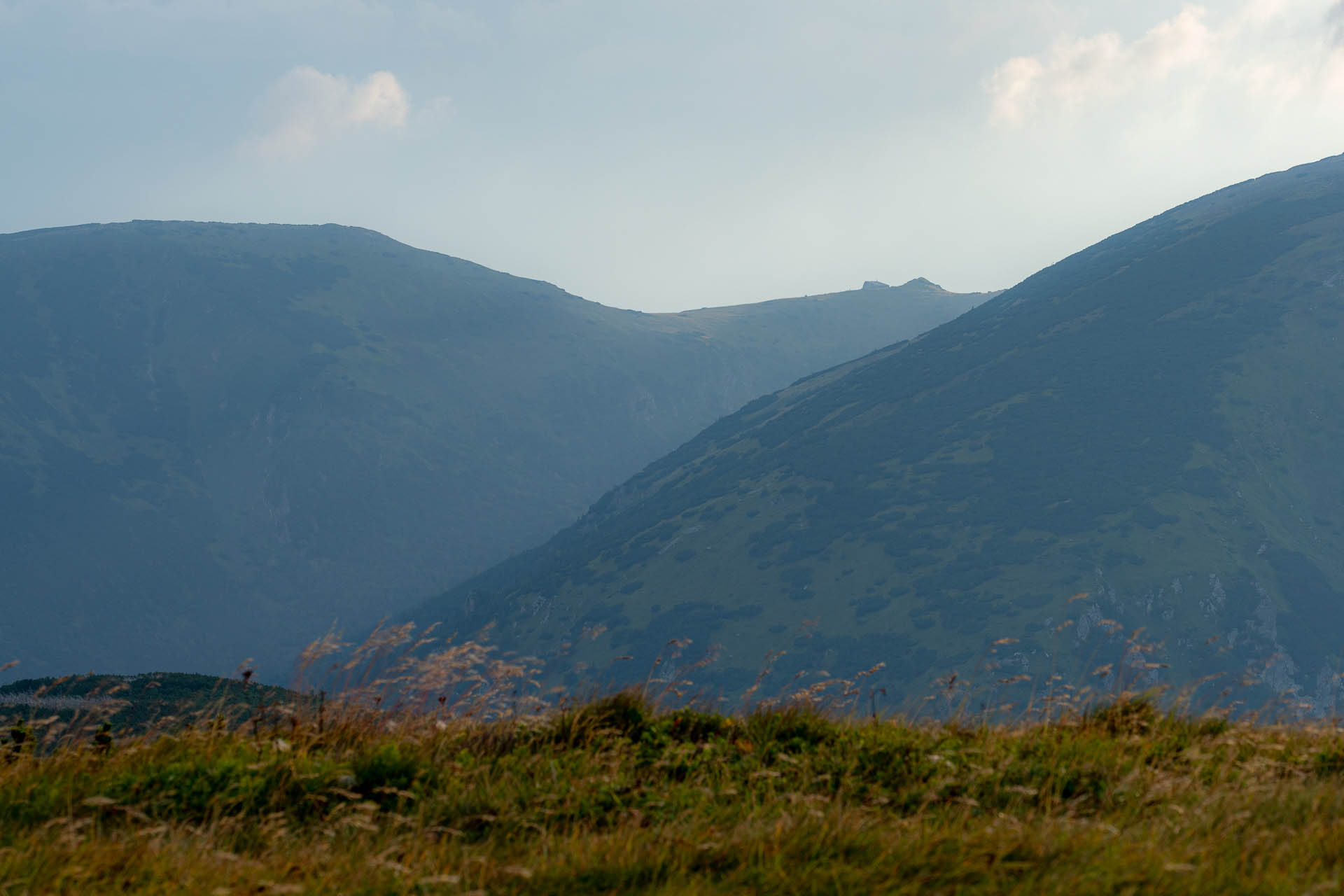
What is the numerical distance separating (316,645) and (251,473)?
515ft

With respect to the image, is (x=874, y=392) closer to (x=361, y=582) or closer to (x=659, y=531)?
(x=659, y=531)

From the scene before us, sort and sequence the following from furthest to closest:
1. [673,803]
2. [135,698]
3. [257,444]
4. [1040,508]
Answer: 1. [257,444]
2. [1040,508]
3. [135,698]
4. [673,803]

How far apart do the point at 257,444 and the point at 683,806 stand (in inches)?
6491

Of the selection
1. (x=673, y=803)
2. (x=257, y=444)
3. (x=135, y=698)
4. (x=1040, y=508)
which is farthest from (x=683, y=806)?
(x=257, y=444)

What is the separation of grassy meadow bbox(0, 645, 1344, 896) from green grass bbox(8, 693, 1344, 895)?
0.6 inches

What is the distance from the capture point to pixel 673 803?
4434mm

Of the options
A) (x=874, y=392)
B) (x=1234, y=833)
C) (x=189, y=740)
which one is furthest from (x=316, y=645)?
(x=874, y=392)

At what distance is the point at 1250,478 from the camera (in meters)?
76.7

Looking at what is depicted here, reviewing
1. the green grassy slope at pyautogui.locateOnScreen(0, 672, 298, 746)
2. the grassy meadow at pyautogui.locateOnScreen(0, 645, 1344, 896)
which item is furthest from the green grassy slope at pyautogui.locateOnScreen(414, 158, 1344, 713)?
the grassy meadow at pyautogui.locateOnScreen(0, 645, 1344, 896)

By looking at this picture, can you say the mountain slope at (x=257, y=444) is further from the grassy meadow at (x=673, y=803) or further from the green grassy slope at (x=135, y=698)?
the grassy meadow at (x=673, y=803)

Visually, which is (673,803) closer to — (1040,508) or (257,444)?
(1040,508)

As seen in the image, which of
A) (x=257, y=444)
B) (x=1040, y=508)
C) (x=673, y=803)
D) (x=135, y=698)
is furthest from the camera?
(x=257, y=444)

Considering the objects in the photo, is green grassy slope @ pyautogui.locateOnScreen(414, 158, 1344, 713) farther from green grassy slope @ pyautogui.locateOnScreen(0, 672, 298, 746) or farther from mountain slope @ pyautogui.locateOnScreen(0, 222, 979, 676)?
green grassy slope @ pyautogui.locateOnScreen(0, 672, 298, 746)

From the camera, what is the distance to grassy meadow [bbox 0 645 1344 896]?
11.4ft
